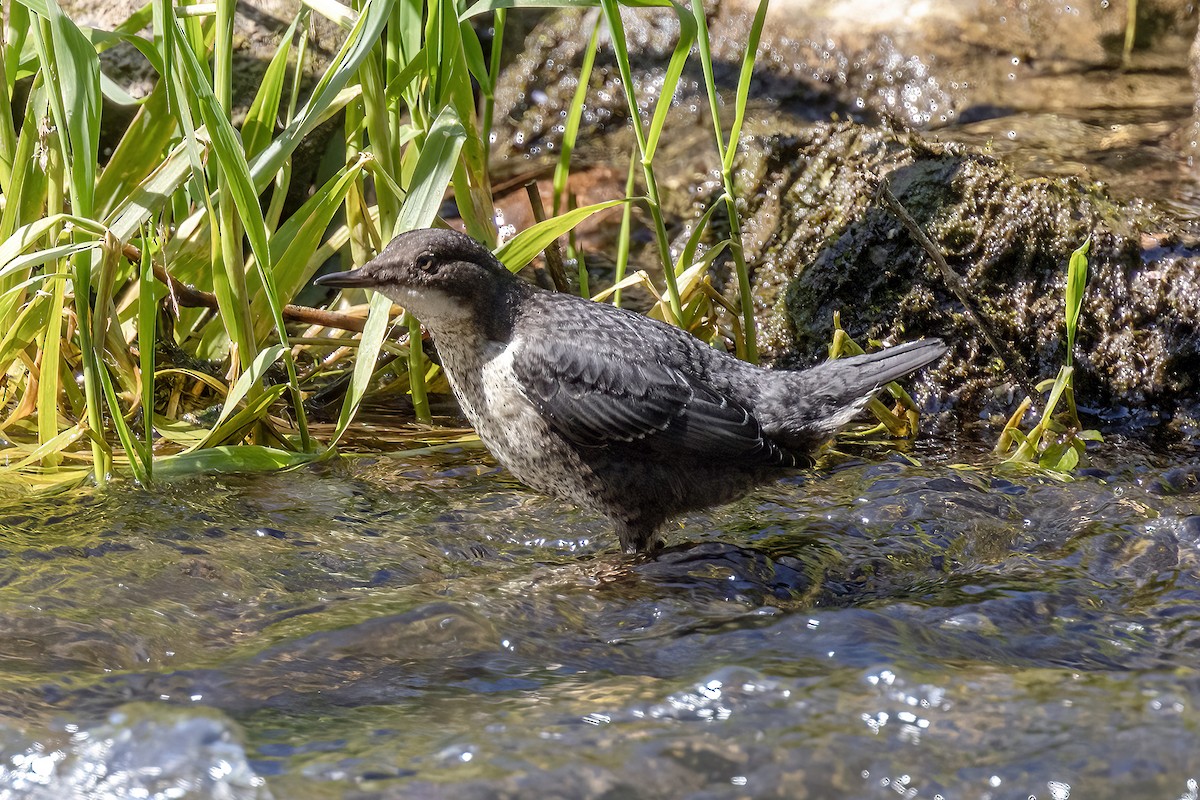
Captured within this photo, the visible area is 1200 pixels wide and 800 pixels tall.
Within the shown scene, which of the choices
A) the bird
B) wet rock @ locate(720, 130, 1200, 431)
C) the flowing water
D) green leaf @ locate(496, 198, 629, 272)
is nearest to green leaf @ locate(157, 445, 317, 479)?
the flowing water

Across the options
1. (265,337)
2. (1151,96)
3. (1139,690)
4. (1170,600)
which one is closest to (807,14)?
(1151,96)

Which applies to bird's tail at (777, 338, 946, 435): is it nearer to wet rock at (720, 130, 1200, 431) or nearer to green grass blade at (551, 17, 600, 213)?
wet rock at (720, 130, 1200, 431)

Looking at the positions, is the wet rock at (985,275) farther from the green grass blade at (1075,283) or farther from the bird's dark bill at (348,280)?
the bird's dark bill at (348,280)

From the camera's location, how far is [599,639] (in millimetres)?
2814

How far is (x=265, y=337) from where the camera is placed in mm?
4199

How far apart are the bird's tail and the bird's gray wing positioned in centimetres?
18

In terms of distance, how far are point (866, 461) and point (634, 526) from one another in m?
1.06

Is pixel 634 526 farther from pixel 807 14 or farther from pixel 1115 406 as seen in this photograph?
pixel 807 14

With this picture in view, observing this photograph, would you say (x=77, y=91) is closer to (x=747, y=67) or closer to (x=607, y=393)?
(x=607, y=393)

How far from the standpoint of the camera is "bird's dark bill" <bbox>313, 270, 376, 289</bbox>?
3182mm

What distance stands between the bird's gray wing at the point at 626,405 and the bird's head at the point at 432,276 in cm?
20

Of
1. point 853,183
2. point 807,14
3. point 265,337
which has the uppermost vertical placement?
point 807,14

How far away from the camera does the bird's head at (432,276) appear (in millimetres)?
3250

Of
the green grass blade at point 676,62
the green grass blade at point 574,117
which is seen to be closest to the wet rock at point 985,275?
the green grass blade at point 574,117
